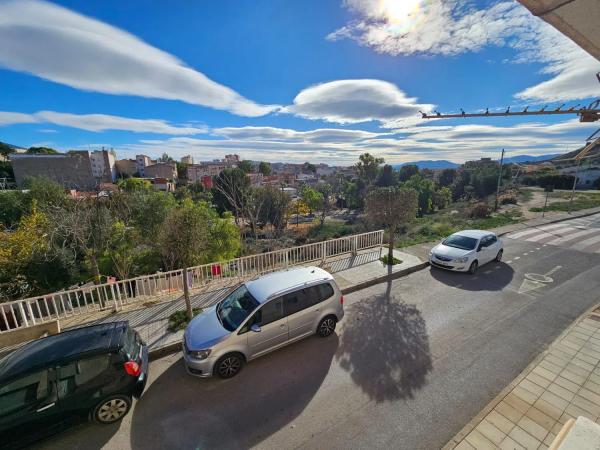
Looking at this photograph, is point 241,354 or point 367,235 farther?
point 367,235

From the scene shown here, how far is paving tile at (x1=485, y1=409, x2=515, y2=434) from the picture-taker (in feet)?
11.1

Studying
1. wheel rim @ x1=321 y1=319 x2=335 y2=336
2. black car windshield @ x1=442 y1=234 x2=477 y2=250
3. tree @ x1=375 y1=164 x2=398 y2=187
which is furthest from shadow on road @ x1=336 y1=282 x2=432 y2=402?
tree @ x1=375 y1=164 x2=398 y2=187

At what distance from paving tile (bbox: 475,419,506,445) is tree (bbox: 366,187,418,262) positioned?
6.34 meters

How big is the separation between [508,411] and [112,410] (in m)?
5.79

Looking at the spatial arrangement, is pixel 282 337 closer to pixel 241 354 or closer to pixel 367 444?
pixel 241 354

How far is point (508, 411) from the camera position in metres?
3.65

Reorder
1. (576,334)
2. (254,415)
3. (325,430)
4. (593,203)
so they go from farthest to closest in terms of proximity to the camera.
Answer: (593,203) → (576,334) → (254,415) → (325,430)

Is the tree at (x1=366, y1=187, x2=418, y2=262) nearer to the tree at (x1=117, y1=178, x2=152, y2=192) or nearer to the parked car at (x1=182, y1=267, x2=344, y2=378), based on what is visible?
the parked car at (x1=182, y1=267, x2=344, y2=378)

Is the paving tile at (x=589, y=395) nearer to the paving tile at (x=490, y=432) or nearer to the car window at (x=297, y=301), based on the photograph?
the paving tile at (x=490, y=432)

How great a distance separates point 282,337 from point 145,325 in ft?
11.3

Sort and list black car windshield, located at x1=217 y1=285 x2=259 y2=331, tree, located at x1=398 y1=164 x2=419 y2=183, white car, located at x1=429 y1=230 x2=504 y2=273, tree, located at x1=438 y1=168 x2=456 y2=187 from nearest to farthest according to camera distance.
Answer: black car windshield, located at x1=217 y1=285 x2=259 y2=331 < white car, located at x1=429 y1=230 x2=504 y2=273 < tree, located at x1=438 y1=168 x2=456 y2=187 < tree, located at x1=398 y1=164 x2=419 y2=183

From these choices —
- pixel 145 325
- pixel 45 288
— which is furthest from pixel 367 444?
pixel 45 288

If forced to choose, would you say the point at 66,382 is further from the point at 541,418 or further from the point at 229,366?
the point at 541,418

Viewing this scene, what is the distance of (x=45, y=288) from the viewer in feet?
30.1
